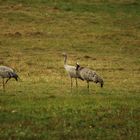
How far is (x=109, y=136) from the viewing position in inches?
564

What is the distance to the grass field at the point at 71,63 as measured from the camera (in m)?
15.0

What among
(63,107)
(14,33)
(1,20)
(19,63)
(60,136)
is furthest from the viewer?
(1,20)

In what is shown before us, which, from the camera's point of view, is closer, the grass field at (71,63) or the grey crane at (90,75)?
the grass field at (71,63)

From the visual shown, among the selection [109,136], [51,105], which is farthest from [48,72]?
[109,136]

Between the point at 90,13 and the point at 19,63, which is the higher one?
the point at 90,13

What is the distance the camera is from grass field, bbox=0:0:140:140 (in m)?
15.0

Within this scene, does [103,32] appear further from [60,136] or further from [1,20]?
[60,136]

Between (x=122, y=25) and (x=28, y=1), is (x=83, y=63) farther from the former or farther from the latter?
(x=28, y=1)

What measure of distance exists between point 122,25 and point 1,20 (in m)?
7.55

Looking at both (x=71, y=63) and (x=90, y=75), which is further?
(x=71, y=63)

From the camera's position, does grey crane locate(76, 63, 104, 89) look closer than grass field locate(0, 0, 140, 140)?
No

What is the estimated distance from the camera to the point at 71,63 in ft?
93.5

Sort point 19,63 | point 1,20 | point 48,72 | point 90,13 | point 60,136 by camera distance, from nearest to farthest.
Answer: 1. point 60,136
2. point 48,72
3. point 19,63
4. point 1,20
5. point 90,13

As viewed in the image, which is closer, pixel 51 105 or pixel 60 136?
pixel 60 136
